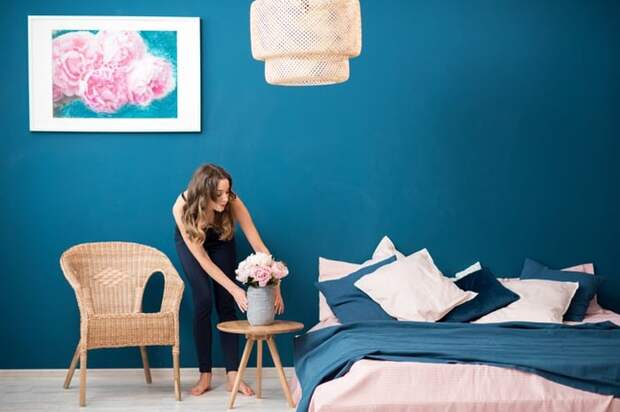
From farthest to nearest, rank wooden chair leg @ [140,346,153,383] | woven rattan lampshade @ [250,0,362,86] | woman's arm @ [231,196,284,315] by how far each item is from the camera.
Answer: wooden chair leg @ [140,346,153,383], woman's arm @ [231,196,284,315], woven rattan lampshade @ [250,0,362,86]

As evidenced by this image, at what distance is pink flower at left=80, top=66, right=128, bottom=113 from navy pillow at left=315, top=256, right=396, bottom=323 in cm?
166

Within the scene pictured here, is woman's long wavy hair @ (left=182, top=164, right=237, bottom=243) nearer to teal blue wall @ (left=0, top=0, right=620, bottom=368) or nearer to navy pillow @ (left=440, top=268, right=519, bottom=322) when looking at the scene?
teal blue wall @ (left=0, top=0, right=620, bottom=368)

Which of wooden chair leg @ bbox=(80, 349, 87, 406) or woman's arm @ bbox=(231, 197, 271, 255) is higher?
woman's arm @ bbox=(231, 197, 271, 255)

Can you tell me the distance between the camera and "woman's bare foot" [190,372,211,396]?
557 cm

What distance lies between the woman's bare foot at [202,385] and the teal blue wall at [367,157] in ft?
1.48

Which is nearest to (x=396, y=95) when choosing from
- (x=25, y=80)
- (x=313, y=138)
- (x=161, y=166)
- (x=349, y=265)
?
(x=313, y=138)

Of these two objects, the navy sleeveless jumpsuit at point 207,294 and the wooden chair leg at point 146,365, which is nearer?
the navy sleeveless jumpsuit at point 207,294

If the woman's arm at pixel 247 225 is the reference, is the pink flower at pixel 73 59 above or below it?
above

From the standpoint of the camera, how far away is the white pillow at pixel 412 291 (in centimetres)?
553

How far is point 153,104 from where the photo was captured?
5.98 metres

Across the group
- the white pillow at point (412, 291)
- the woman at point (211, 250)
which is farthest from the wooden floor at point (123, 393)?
the white pillow at point (412, 291)

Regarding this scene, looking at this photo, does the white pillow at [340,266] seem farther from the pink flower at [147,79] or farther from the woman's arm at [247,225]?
the pink flower at [147,79]

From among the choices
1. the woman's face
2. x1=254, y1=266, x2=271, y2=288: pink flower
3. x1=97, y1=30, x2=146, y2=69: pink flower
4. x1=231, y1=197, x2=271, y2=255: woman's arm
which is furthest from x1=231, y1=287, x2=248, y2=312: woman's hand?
x1=97, y1=30, x2=146, y2=69: pink flower

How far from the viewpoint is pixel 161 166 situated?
6047 mm
